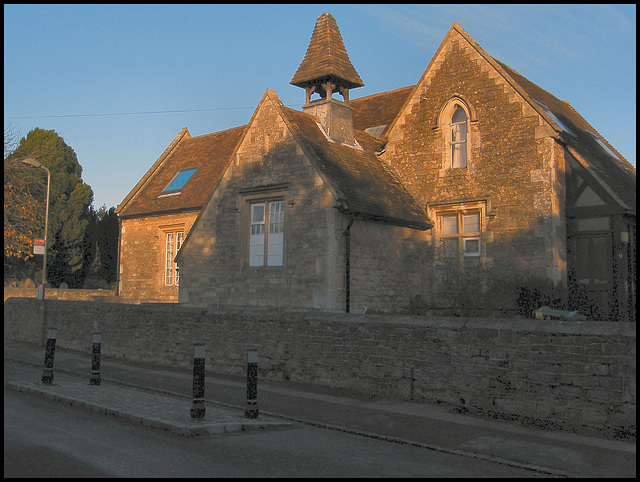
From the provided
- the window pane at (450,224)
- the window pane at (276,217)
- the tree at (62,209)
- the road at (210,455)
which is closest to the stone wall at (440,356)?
the road at (210,455)

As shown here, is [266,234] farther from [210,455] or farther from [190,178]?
[210,455]

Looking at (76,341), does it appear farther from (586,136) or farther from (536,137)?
(586,136)

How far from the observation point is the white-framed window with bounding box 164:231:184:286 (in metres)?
25.3

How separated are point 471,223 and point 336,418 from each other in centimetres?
1154

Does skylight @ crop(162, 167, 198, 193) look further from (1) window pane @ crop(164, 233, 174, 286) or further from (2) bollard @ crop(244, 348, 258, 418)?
(2) bollard @ crop(244, 348, 258, 418)

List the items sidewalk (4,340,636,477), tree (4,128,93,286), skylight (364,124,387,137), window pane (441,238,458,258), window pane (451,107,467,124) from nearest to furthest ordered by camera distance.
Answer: sidewalk (4,340,636,477) < window pane (441,238,458,258) < window pane (451,107,467,124) < skylight (364,124,387,137) < tree (4,128,93,286)

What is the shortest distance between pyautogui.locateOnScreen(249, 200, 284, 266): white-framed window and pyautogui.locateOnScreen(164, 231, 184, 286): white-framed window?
799 cm

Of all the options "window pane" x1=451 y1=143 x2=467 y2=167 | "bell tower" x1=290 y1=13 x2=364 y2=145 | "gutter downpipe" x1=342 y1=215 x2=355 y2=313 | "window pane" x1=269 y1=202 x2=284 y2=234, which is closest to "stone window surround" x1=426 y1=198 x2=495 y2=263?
"window pane" x1=451 y1=143 x2=467 y2=167

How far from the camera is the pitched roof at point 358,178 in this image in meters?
16.5

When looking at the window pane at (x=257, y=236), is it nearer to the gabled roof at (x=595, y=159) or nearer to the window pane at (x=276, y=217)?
the window pane at (x=276, y=217)

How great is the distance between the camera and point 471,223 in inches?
739

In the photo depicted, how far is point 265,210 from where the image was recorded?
17.9 metres

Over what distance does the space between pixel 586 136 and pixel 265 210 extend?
11522 millimetres

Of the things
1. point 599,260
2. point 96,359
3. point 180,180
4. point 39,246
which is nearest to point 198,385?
point 96,359
